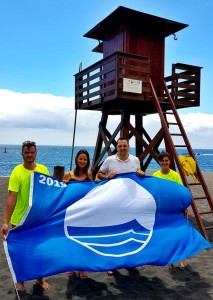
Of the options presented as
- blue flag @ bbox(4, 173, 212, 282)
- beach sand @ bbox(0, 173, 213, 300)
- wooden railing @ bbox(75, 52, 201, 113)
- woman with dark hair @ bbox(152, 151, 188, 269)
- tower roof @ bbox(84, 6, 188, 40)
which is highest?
tower roof @ bbox(84, 6, 188, 40)

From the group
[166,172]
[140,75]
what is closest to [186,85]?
[140,75]

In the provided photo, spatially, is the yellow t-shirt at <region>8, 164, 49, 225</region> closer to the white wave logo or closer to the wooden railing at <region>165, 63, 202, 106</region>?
the white wave logo

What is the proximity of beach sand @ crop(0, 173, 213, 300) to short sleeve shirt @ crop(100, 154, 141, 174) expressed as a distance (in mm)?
1917

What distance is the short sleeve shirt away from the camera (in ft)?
19.4

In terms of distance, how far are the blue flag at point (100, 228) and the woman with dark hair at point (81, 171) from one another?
14 cm

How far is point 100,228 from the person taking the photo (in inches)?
205

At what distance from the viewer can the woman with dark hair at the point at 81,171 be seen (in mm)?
5477

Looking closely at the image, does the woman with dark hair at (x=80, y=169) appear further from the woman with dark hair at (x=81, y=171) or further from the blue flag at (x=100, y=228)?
the blue flag at (x=100, y=228)

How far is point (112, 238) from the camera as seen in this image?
5086 millimetres

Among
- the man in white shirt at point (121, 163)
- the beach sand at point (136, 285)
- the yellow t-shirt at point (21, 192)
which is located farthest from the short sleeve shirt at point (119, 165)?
the beach sand at point (136, 285)

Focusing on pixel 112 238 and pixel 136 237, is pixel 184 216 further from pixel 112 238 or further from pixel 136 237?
pixel 112 238

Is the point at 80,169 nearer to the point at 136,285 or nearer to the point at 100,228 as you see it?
the point at 100,228

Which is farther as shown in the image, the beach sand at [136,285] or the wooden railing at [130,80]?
the wooden railing at [130,80]

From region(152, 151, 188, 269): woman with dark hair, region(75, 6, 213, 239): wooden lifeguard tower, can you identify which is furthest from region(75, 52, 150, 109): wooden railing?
region(152, 151, 188, 269): woman with dark hair
